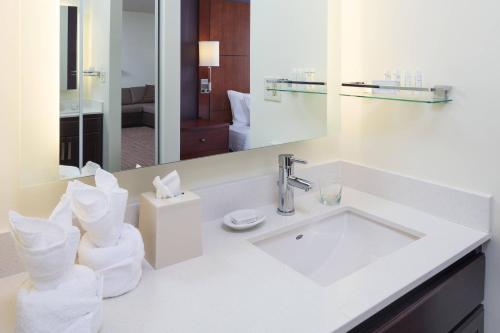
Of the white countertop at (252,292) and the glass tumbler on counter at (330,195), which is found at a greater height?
the glass tumbler on counter at (330,195)

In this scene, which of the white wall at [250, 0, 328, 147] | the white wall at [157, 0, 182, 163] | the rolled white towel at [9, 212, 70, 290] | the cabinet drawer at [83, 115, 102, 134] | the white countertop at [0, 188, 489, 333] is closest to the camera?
the rolled white towel at [9, 212, 70, 290]

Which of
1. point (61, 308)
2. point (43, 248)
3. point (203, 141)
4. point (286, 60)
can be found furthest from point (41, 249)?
point (286, 60)

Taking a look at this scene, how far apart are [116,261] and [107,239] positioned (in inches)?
2.0

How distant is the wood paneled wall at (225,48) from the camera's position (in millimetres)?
1160

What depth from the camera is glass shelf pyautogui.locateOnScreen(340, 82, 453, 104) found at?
3.97 feet

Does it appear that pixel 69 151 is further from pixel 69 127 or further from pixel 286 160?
pixel 286 160

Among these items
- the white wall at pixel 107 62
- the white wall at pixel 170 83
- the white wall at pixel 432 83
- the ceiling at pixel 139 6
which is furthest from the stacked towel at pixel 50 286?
the white wall at pixel 432 83

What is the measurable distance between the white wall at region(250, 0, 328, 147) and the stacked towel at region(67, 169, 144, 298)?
0.58 meters

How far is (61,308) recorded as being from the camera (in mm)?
650

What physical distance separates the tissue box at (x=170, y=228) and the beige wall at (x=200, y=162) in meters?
0.13

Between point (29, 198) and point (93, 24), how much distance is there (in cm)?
45

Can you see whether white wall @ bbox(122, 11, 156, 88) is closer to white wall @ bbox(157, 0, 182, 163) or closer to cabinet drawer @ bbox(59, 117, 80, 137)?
white wall @ bbox(157, 0, 182, 163)

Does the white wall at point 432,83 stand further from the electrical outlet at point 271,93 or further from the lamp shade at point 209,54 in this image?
the lamp shade at point 209,54

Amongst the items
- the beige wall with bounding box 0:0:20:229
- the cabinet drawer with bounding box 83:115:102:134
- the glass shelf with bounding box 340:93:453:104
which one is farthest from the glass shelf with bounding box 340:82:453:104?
the beige wall with bounding box 0:0:20:229
